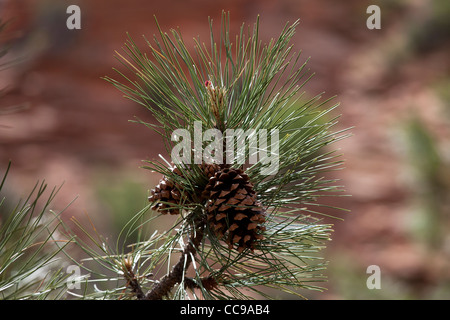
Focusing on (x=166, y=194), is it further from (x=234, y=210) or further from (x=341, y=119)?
(x=341, y=119)

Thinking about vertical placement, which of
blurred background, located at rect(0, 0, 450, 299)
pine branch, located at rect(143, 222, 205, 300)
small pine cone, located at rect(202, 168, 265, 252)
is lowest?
pine branch, located at rect(143, 222, 205, 300)

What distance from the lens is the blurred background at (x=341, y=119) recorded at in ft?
7.92

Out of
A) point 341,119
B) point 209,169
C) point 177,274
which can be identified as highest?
point 341,119

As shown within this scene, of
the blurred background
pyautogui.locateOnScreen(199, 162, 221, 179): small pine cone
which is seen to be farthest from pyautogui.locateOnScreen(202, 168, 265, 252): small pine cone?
the blurred background

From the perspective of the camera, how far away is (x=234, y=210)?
0.59 m

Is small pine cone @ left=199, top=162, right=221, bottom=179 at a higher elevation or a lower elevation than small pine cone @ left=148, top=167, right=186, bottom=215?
higher

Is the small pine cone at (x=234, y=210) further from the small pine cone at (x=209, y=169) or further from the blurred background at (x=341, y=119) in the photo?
the blurred background at (x=341, y=119)

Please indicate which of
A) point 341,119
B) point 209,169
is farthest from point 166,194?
point 341,119

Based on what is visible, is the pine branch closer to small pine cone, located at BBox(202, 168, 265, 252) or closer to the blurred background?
small pine cone, located at BBox(202, 168, 265, 252)

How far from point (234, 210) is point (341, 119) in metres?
4.05

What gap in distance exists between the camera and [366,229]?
3.33 meters

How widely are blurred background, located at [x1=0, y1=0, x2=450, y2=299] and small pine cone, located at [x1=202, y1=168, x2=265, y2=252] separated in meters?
1.30

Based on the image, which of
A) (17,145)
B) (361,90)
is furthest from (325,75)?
(17,145)

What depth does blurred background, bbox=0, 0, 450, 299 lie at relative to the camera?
2414 millimetres
